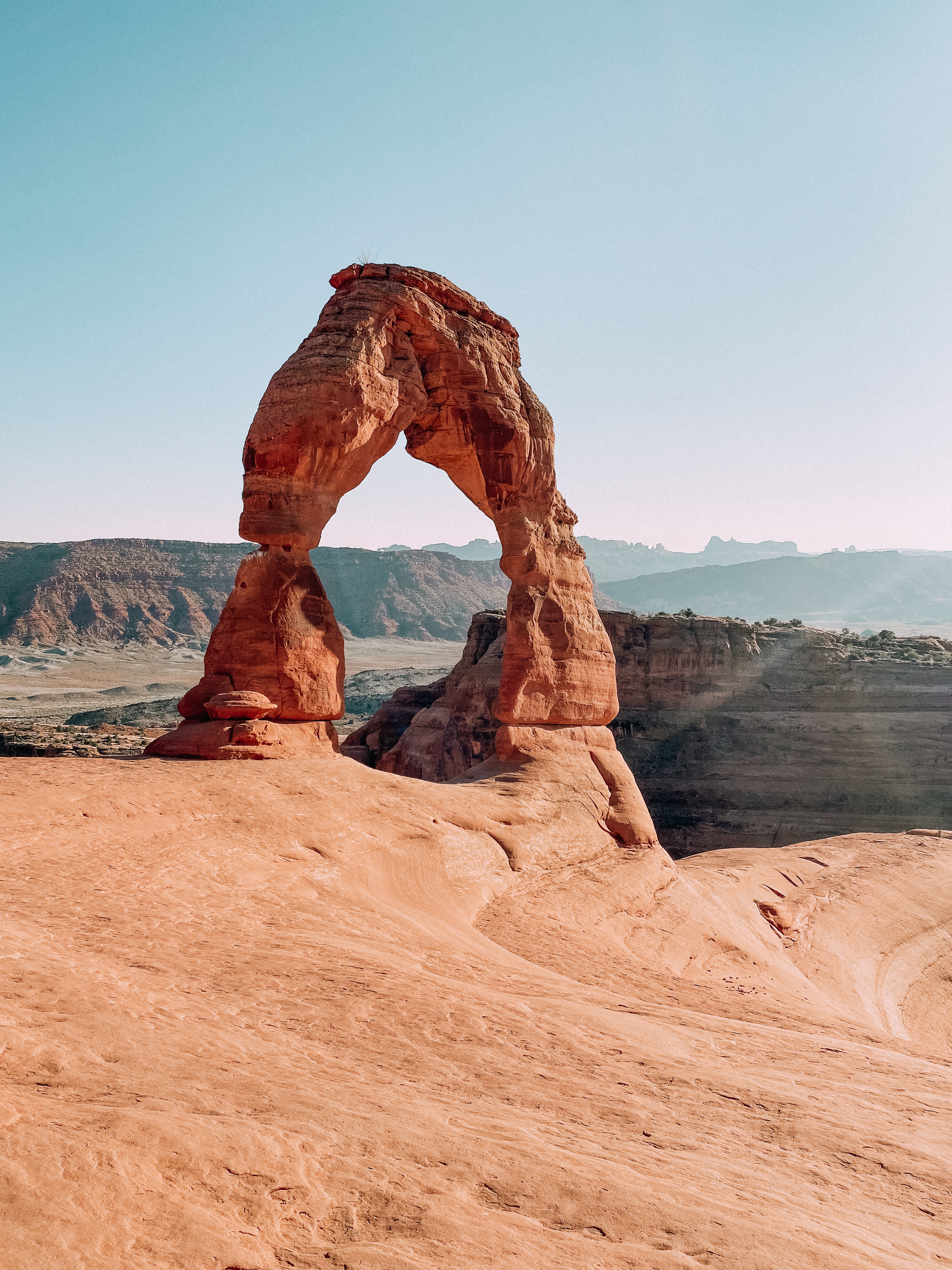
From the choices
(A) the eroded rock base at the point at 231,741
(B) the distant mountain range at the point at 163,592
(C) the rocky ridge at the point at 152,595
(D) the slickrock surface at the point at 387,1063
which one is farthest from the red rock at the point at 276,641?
(B) the distant mountain range at the point at 163,592

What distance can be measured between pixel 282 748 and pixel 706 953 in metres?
6.67

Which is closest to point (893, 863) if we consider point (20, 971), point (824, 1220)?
point (824, 1220)

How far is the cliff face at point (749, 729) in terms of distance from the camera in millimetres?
28766

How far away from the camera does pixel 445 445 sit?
16.6 meters

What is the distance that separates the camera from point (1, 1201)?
3307mm

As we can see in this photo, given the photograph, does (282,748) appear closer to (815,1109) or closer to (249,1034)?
(249,1034)

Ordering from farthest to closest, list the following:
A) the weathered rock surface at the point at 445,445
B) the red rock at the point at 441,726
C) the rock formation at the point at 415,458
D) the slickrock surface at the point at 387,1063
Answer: the red rock at the point at 441,726 → the weathered rock surface at the point at 445,445 → the rock formation at the point at 415,458 → the slickrock surface at the point at 387,1063

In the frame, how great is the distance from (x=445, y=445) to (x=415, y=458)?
0.76 m

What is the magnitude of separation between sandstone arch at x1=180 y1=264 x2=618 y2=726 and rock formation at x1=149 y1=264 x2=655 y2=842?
3 cm

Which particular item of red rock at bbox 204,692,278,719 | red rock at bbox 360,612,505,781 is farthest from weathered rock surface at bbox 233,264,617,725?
red rock at bbox 360,612,505,781

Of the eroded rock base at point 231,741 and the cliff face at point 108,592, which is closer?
the eroded rock base at point 231,741

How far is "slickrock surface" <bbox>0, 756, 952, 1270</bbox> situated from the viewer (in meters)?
3.77

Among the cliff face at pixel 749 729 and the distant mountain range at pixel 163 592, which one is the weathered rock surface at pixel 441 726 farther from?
the distant mountain range at pixel 163 592

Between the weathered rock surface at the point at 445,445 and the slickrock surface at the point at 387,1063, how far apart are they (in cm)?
415
